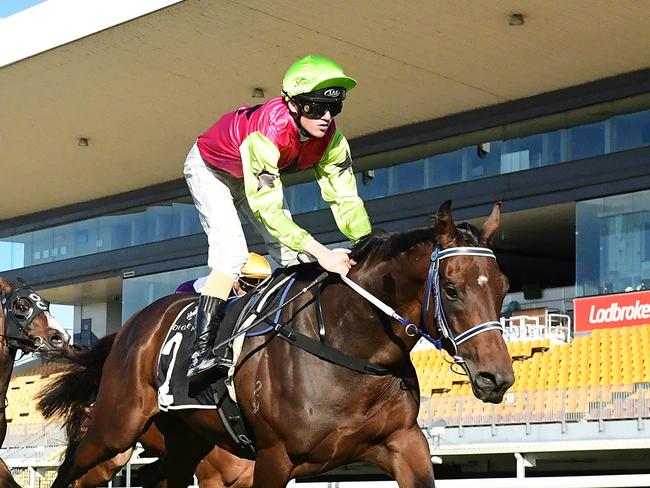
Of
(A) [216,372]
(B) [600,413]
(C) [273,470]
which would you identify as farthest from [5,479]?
(B) [600,413]

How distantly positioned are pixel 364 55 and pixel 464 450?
6.06m

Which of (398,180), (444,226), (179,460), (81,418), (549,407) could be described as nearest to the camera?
(444,226)

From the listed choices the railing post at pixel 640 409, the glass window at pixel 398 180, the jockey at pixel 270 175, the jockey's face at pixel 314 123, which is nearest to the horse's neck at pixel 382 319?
the jockey at pixel 270 175

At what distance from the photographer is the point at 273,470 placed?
441cm

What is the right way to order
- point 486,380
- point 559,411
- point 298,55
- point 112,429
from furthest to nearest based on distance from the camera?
1. point 298,55
2. point 559,411
3. point 112,429
4. point 486,380

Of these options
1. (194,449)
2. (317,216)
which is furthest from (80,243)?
(194,449)

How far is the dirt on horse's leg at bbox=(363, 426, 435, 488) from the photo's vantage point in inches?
169

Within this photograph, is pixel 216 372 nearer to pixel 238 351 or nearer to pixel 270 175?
pixel 238 351

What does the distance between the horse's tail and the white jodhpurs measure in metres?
1.55

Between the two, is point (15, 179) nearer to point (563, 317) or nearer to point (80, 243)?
point (80, 243)

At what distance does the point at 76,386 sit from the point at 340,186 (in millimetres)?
2347

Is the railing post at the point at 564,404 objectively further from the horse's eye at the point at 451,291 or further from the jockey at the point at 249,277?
the horse's eye at the point at 451,291

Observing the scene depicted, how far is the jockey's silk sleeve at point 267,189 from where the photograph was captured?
4.43 metres

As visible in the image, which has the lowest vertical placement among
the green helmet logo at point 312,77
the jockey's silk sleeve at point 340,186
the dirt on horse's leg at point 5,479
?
the dirt on horse's leg at point 5,479
